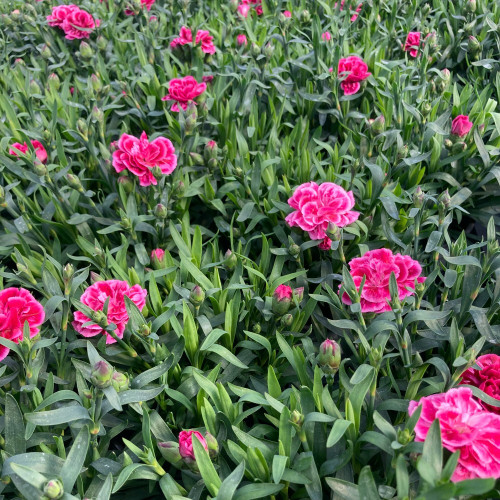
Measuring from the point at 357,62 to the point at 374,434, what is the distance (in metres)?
1.62

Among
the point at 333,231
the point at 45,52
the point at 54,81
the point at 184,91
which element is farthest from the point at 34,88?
→ the point at 333,231

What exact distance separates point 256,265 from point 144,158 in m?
0.56

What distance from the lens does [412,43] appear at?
96.1 inches

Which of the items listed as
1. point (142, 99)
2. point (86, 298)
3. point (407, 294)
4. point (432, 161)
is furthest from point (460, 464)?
point (142, 99)

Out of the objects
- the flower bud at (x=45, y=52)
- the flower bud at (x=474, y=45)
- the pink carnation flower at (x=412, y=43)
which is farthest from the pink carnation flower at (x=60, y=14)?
the flower bud at (x=474, y=45)

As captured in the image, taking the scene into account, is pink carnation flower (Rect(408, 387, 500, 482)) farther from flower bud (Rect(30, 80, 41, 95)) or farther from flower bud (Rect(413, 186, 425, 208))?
flower bud (Rect(30, 80, 41, 95))

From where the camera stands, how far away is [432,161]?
1838 mm

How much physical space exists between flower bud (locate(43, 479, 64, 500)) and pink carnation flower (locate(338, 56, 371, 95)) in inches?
71.7

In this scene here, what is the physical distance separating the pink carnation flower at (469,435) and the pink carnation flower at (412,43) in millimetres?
1979

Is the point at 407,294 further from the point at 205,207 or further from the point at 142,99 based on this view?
the point at 142,99

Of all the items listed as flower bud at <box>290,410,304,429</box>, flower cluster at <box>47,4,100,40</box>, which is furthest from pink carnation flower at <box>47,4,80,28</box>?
flower bud at <box>290,410,304,429</box>

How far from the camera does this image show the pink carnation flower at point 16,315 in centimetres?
128

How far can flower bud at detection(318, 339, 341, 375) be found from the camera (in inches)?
45.8

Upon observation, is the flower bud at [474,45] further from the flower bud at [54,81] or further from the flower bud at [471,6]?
the flower bud at [54,81]
